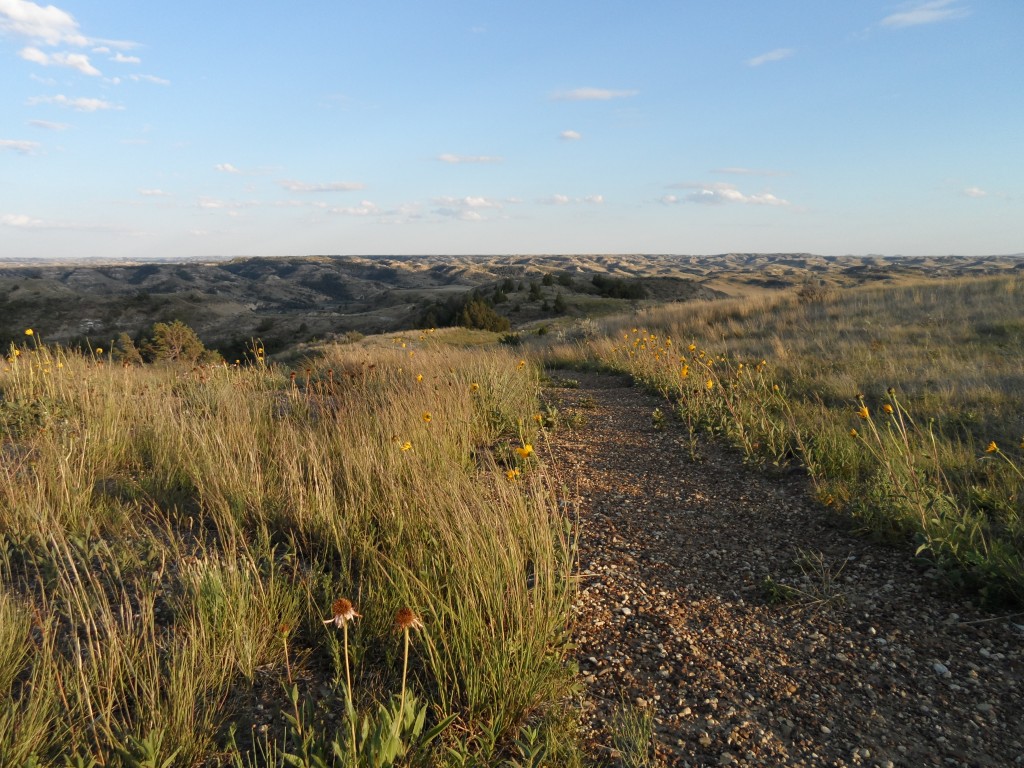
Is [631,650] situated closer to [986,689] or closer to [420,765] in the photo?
[420,765]

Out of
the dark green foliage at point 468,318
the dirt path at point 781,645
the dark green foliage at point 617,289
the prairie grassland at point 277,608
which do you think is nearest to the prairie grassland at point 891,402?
the dirt path at point 781,645

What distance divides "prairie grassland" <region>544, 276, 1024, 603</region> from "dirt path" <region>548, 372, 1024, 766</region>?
297 millimetres

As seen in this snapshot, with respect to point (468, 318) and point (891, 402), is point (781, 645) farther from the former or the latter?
point (468, 318)

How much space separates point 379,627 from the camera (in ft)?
7.72

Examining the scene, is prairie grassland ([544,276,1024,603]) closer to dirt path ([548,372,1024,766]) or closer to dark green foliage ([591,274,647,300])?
dirt path ([548,372,1024,766])

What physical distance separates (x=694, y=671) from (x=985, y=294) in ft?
51.4

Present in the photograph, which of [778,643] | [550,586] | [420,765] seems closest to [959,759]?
[778,643]

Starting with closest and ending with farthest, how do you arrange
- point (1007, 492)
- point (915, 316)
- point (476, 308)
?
point (1007, 492) → point (915, 316) → point (476, 308)

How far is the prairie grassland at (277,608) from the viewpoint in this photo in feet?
5.88

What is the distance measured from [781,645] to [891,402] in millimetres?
4689

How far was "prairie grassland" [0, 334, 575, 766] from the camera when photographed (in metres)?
1.79

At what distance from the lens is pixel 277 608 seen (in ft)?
7.84

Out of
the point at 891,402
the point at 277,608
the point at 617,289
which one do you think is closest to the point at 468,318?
the point at 617,289

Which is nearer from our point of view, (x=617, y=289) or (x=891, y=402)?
(x=891, y=402)
